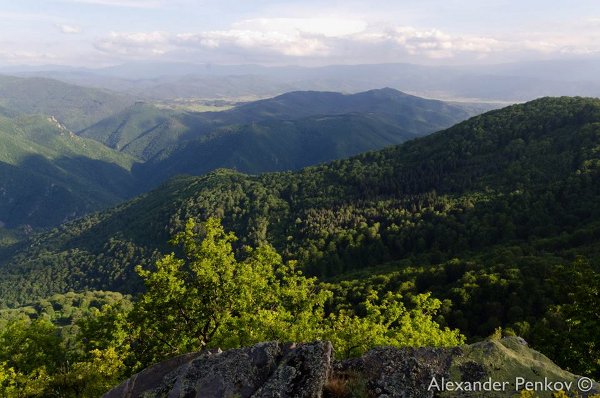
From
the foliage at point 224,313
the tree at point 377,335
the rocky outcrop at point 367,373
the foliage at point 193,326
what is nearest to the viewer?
the rocky outcrop at point 367,373

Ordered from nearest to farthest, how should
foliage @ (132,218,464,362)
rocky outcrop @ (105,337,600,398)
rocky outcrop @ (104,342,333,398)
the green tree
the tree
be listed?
rocky outcrop @ (105,337,600,398), rocky outcrop @ (104,342,333,398), the tree, foliage @ (132,218,464,362), the green tree

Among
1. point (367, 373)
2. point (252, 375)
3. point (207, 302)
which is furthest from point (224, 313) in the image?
point (367, 373)

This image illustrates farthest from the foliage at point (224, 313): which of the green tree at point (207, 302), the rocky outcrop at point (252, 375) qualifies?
the rocky outcrop at point (252, 375)

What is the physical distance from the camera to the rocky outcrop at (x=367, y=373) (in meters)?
16.9

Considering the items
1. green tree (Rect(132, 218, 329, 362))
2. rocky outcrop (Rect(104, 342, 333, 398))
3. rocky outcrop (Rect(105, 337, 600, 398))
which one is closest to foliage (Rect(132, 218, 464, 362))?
green tree (Rect(132, 218, 329, 362))

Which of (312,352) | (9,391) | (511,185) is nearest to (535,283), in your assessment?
(312,352)

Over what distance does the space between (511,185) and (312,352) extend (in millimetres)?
193597

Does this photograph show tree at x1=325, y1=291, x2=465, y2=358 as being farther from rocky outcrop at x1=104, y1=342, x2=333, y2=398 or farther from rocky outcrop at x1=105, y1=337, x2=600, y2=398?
rocky outcrop at x1=104, y1=342, x2=333, y2=398

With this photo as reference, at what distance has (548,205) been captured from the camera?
157 m

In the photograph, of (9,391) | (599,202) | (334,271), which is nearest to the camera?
(9,391)

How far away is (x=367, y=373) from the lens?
60.0 feet

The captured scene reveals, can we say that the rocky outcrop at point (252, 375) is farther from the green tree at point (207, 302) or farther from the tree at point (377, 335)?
the green tree at point (207, 302)

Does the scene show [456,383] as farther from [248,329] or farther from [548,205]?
[548,205]

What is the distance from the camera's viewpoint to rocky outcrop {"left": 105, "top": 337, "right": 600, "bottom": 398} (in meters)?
16.9
